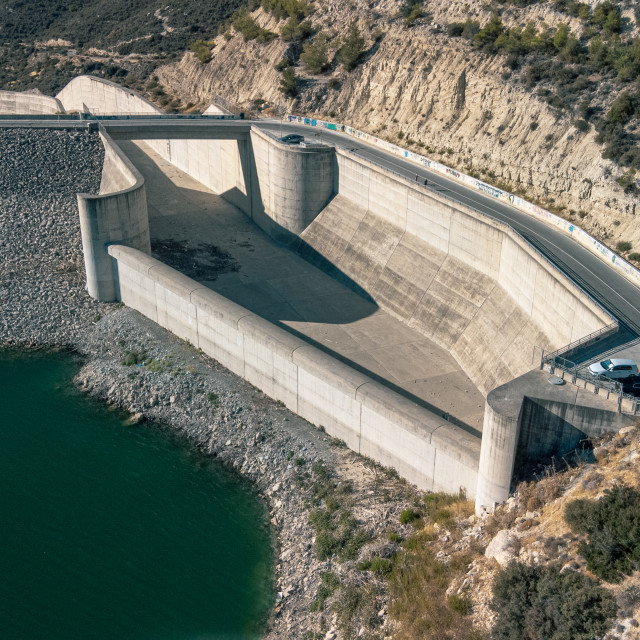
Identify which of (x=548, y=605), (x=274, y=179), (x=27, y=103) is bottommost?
(x=548, y=605)

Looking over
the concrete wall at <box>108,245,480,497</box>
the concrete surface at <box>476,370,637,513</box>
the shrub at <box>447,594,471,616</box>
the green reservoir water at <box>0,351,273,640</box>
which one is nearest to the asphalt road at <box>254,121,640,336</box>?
the concrete surface at <box>476,370,637,513</box>

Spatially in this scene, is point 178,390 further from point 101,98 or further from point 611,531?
point 101,98

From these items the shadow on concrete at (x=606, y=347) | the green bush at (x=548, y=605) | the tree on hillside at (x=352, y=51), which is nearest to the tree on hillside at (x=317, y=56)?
the tree on hillside at (x=352, y=51)

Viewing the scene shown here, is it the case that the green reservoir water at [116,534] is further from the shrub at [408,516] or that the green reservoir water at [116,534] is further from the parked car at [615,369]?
the parked car at [615,369]

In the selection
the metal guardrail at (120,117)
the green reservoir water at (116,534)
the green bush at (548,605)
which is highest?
the metal guardrail at (120,117)

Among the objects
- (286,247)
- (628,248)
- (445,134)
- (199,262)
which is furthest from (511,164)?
(199,262)

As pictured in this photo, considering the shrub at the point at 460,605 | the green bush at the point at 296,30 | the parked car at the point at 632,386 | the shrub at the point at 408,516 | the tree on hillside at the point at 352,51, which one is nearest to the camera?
the shrub at the point at 460,605

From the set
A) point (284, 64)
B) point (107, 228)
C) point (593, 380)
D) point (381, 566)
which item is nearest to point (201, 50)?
point (284, 64)
